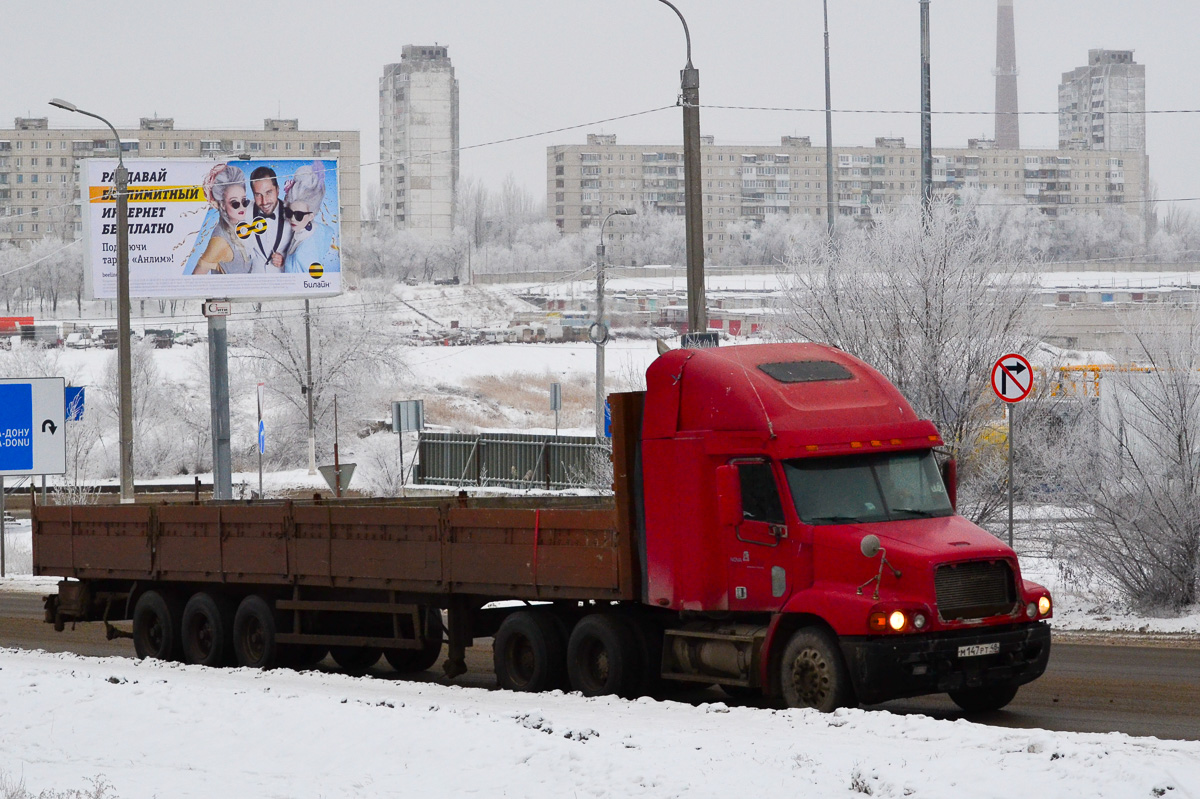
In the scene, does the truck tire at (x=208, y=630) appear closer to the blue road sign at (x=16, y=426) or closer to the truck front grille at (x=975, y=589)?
the truck front grille at (x=975, y=589)

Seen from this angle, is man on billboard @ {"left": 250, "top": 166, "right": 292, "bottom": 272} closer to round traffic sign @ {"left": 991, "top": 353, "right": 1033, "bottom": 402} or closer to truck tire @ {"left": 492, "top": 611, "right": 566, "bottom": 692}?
round traffic sign @ {"left": 991, "top": 353, "right": 1033, "bottom": 402}

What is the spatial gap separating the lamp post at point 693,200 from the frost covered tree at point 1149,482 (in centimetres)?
565

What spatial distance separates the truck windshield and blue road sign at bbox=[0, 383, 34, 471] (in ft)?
72.9

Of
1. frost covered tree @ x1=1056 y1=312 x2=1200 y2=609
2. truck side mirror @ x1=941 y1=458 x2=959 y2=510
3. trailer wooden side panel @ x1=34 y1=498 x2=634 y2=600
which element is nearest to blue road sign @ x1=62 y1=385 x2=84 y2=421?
trailer wooden side panel @ x1=34 y1=498 x2=634 y2=600

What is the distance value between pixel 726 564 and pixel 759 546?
364 mm

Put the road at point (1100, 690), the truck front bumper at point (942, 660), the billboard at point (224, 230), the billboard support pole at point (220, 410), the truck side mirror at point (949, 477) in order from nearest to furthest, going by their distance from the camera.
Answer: the truck front bumper at point (942, 660), the road at point (1100, 690), the truck side mirror at point (949, 477), the billboard support pole at point (220, 410), the billboard at point (224, 230)

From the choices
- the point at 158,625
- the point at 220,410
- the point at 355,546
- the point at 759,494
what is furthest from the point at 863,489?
the point at 220,410

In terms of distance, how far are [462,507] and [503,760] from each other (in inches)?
200

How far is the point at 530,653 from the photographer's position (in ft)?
44.2

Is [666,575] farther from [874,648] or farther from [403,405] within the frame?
[403,405]

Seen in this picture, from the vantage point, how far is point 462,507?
14086 mm

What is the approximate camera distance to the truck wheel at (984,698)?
11562mm

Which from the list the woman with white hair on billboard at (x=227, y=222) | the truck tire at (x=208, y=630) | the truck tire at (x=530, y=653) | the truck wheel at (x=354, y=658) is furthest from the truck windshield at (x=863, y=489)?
the woman with white hair on billboard at (x=227, y=222)

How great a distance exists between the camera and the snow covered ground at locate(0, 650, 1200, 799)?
8086mm
